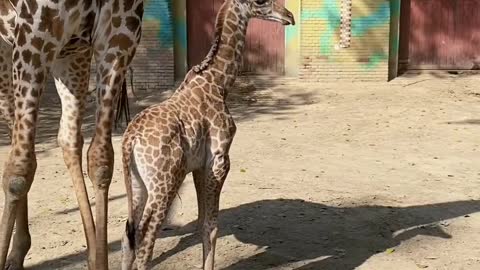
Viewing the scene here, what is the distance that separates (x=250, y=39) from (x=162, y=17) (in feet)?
5.79

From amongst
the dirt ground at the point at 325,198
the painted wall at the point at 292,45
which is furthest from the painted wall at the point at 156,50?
the dirt ground at the point at 325,198

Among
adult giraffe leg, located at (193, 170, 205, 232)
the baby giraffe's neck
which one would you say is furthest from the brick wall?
adult giraffe leg, located at (193, 170, 205, 232)

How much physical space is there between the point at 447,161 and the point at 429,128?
1.82 metres

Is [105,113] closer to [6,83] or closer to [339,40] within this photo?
[6,83]

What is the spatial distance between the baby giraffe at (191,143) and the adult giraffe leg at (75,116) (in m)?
0.27

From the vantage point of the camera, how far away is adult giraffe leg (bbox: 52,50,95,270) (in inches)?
159

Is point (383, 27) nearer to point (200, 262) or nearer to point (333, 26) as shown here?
point (333, 26)

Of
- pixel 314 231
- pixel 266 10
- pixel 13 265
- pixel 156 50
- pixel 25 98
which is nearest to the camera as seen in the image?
pixel 25 98

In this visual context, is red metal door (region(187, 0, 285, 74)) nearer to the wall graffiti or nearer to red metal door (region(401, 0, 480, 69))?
the wall graffiti

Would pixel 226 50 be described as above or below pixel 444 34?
below

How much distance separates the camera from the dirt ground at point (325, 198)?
497cm

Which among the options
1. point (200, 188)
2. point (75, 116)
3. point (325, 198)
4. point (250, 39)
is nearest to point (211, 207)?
point (200, 188)

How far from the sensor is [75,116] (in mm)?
4188

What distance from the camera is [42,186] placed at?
6.66m
